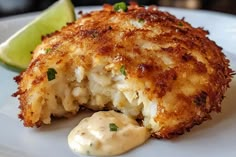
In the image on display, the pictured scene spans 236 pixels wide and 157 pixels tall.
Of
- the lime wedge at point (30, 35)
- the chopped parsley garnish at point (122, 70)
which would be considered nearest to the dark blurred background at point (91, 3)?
the lime wedge at point (30, 35)

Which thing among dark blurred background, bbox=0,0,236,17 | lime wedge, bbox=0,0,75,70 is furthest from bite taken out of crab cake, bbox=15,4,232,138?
dark blurred background, bbox=0,0,236,17

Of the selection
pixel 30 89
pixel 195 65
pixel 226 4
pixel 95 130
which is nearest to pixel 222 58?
pixel 195 65

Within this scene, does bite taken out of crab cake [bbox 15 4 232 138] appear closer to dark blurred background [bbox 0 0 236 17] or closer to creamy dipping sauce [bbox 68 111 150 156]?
creamy dipping sauce [bbox 68 111 150 156]

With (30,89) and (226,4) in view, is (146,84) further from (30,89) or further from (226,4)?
(226,4)

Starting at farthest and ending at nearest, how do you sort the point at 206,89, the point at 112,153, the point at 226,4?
the point at 226,4 < the point at 206,89 < the point at 112,153

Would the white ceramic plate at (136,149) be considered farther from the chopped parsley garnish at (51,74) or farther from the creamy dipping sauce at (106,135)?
the chopped parsley garnish at (51,74)
